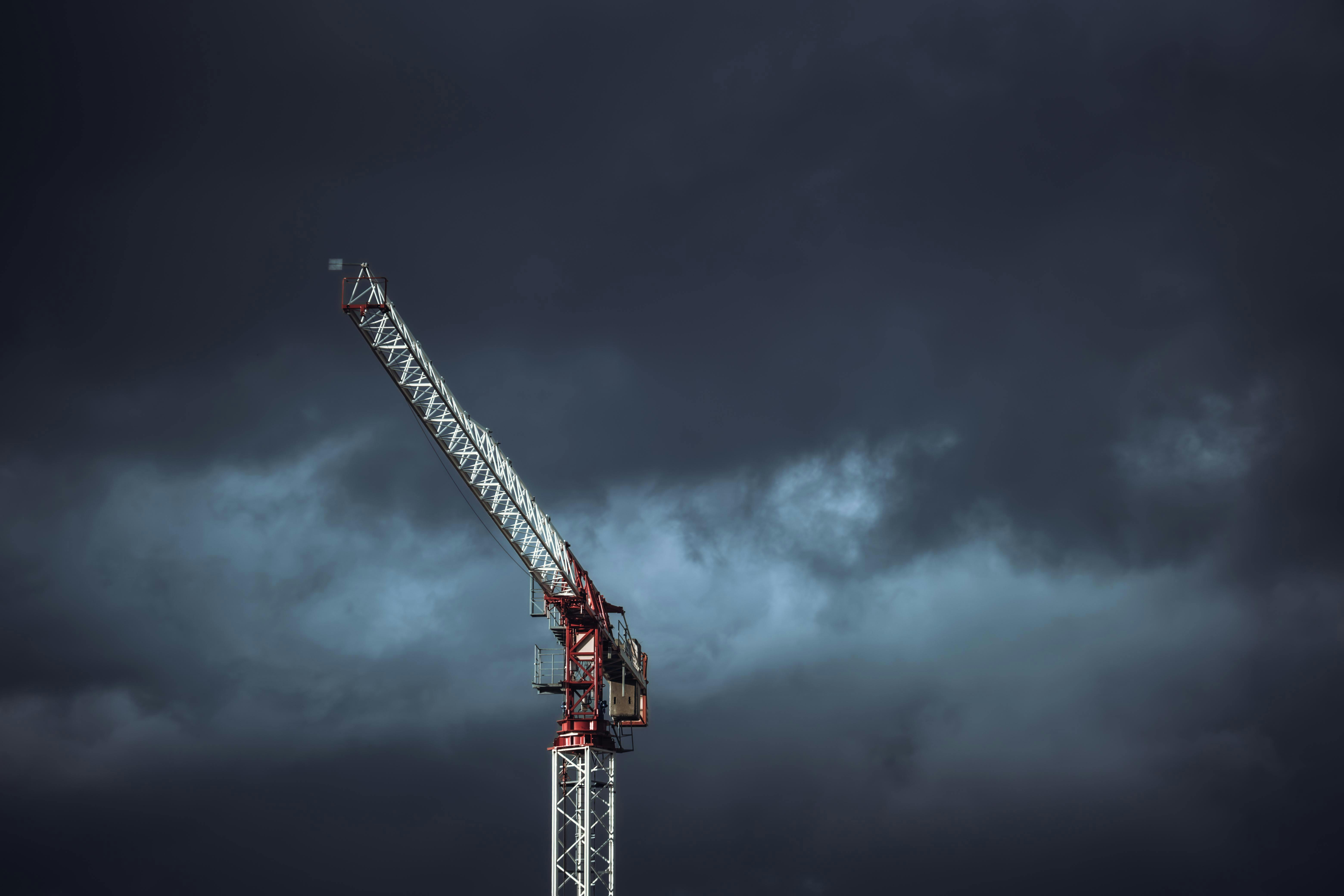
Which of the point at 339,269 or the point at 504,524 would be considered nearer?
the point at 339,269

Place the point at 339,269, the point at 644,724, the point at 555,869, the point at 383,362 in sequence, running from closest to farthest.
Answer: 1. the point at 339,269
2. the point at 383,362
3. the point at 555,869
4. the point at 644,724

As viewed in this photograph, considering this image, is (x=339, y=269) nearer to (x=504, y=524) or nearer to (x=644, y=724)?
(x=504, y=524)

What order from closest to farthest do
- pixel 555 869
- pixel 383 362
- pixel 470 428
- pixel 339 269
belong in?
1. pixel 339 269
2. pixel 383 362
3. pixel 470 428
4. pixel 555 869

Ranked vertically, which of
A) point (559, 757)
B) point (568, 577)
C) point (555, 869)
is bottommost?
point (555, 869)

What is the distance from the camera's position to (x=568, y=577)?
104 meters

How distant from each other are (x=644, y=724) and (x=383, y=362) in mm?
44740

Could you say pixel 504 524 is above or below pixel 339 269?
below

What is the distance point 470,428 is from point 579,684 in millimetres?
25898

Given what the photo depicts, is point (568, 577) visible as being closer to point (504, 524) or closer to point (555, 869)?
point (504, 524)

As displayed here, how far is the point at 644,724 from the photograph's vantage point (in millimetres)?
113250

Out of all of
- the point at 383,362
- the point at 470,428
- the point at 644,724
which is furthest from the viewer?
the point at 644,724

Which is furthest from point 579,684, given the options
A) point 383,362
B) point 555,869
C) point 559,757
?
point 383,362

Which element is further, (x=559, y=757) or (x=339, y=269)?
(x=559, y=757)

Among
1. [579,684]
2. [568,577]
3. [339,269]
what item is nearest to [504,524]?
[568,577]
